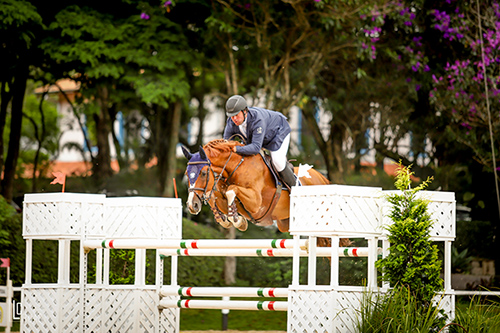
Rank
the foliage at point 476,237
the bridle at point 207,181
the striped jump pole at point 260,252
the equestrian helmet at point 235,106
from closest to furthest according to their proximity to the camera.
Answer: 1. the striped jump pole at point 260,252
2. the bridle at point 207,181
3. the equestrian helmet at point 235,106
4. the foliage at point 476,237

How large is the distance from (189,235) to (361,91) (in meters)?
5.73

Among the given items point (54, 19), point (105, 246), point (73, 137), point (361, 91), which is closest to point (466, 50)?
point (361, 91)

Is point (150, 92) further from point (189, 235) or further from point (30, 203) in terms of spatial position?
point (30, 203)

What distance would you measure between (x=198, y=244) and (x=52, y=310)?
1.89 meters

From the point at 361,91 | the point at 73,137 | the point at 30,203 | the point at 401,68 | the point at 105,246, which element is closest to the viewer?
the point at 105,246

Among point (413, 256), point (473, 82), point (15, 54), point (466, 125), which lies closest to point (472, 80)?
point (473, 82)

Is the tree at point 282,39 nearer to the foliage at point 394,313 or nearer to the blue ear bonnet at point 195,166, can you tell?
the blue ear bonnet at point 195,166

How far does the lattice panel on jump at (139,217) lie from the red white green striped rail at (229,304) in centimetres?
79

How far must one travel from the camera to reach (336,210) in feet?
18.0

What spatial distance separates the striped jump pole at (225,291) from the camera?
6.18 metres

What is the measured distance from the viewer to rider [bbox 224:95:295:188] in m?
7.09

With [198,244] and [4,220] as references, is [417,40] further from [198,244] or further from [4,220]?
[198,244]

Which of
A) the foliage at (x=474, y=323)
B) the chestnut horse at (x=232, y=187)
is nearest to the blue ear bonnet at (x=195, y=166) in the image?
the chestnut horse at (x=232, y=187)

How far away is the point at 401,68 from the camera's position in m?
14.7
